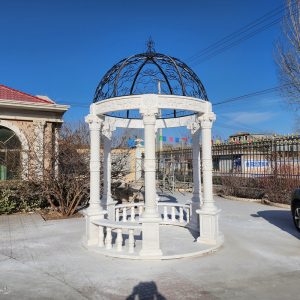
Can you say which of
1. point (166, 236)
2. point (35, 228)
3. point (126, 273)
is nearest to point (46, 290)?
point (126, 273)

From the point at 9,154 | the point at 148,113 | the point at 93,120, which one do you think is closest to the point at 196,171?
the point at 148,113

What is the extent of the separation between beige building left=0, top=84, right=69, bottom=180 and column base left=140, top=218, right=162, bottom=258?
21.8ft

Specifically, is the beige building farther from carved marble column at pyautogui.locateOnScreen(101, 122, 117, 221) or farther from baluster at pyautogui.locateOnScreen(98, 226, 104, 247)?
baluster at pyautogui.locateOnScreen(98, 226, 104, 247)

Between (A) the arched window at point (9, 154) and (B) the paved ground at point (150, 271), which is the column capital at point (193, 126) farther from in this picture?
(A) the arched window at point (9, 154)

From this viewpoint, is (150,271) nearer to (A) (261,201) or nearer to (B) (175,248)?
(B) (175,248)

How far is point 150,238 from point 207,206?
5.61 ft

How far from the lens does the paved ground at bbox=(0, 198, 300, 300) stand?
14.8ft

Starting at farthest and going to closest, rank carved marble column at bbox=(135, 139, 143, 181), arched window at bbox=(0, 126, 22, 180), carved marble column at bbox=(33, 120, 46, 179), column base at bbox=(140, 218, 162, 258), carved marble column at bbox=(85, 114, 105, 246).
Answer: carved marble column at bbox=(135, 139, 143, 181)
arched window at bbox=(0, 126, 22, 180)
carved marble column at bbox=(33, 120, 46, 179)
carved marble column at bbox=(85, 114, 105, 246)
column base at bbox=(140, 218, 162, 258)

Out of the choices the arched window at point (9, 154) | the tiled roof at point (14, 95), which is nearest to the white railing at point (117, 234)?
the arched window at point (9, 154)

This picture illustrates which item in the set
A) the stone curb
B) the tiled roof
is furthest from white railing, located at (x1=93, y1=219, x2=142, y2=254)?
the tiled roof

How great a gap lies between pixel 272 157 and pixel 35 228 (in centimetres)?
1021

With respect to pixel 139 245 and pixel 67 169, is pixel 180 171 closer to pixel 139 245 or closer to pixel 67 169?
pixel 67 169

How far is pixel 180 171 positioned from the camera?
74.3ft

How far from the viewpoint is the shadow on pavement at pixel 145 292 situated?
4367 millimetres
